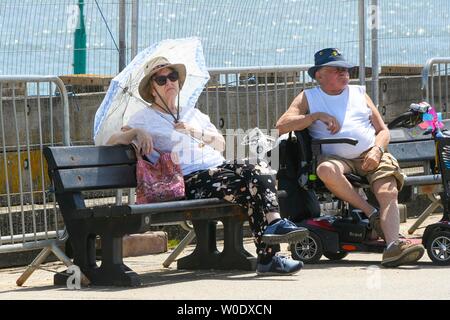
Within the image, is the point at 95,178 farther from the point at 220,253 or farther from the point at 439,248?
the point at 439,248

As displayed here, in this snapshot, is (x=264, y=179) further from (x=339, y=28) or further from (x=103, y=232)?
(x=339, y=28)

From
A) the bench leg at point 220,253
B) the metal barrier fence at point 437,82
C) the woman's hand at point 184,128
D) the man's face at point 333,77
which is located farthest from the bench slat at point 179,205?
the metal barrier fence at point 437,82

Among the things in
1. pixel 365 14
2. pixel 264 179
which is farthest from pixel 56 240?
pixel 365 14

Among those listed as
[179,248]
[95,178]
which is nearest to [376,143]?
[179,248]

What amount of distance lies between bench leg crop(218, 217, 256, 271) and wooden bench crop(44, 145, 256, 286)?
0.01 meters

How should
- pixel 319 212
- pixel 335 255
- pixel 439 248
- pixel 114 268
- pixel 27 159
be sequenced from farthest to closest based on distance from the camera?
pixel 319 212 → pixel 335 255 → pixel 27 159 → pixel 439 248 → pixel 114 268

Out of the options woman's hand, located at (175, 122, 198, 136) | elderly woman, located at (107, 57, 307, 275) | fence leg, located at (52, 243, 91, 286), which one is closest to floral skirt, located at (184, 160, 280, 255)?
elderly woman, located at (107, 57, 307, 275)

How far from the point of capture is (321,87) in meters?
9.79

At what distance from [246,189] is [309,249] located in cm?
91

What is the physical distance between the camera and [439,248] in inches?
368

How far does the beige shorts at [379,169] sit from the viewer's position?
9.42m

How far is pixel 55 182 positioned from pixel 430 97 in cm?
470

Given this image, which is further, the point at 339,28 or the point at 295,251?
the point at 339,28

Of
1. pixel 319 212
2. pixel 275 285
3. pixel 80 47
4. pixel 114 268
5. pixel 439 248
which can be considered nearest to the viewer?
pixel 275 285
